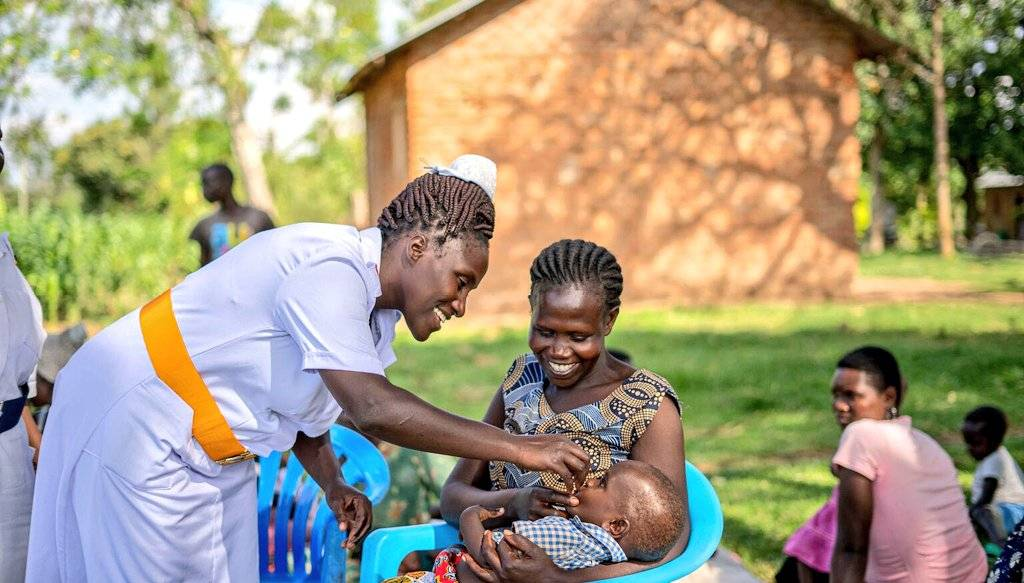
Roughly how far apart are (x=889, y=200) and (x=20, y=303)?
44.7 meters

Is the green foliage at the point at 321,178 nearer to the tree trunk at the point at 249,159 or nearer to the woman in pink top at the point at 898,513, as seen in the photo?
the tree trunk at the point at 249,159

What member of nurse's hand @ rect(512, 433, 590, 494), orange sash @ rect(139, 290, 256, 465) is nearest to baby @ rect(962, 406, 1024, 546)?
nurse's hand @ rect(512, 433, 590, 494)

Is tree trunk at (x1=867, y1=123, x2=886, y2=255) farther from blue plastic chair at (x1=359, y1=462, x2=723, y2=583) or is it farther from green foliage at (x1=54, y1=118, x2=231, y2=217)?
blue plastic chair at (x1=359, y1=462, x2=723, y2=583)

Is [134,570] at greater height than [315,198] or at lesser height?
lesser

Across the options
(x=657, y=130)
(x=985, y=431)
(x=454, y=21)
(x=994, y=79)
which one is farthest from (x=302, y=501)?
(x=657, y=130)

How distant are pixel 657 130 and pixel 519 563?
1412 cm

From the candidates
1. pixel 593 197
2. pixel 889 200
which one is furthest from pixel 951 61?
pixel 889 200

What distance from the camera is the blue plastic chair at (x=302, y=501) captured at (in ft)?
11.3

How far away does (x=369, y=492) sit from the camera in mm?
3326

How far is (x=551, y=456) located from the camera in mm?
2191

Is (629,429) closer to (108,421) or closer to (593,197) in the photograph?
(108,421)

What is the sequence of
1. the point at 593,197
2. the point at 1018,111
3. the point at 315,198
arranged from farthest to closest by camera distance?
the point at 315,198 → the point at 593,197 → the point at 1018,111

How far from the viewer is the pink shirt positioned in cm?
332

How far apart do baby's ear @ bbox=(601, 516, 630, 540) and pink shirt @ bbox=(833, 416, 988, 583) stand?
1.11 metres
